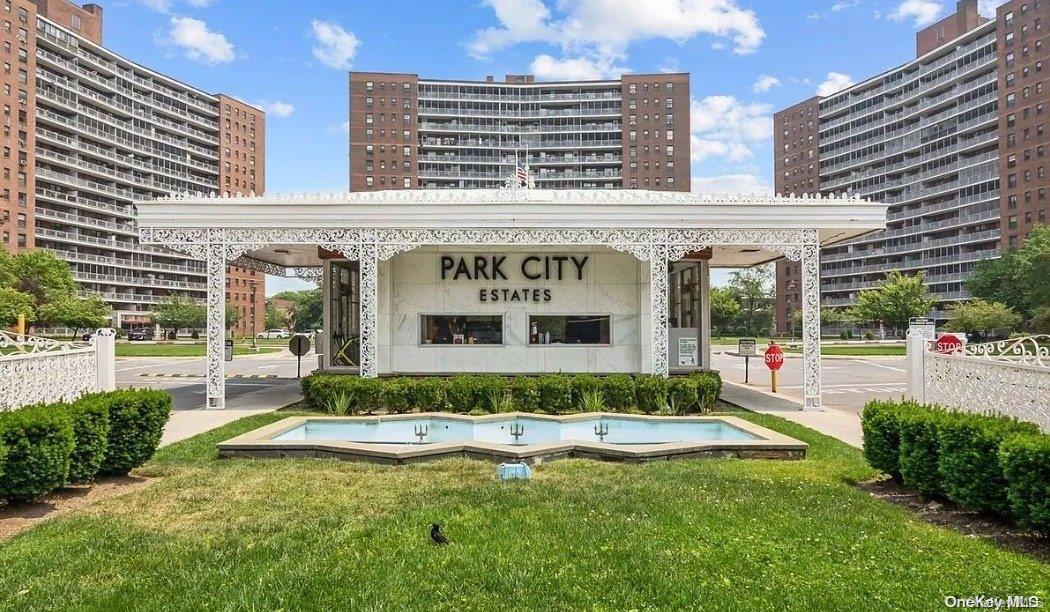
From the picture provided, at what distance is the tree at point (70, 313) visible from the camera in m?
53.5

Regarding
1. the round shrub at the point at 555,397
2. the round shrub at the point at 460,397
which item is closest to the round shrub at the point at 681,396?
the round shrub at the point at 555,397

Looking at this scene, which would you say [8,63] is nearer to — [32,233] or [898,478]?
[32,233]

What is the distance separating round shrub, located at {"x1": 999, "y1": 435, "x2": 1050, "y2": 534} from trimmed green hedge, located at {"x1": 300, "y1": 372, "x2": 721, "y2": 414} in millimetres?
8528

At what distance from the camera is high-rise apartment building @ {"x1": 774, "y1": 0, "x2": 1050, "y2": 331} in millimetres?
71062

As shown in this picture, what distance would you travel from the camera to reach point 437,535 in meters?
5.17

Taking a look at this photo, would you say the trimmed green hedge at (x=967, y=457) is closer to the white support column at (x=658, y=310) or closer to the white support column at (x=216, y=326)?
the white support column at (x=658, y=310)

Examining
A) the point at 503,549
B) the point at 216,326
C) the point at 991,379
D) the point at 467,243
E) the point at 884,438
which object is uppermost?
the point at 467,243

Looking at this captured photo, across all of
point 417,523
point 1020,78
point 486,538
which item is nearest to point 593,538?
point 486,538

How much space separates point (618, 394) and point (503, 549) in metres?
9.04

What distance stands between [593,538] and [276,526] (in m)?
2.76

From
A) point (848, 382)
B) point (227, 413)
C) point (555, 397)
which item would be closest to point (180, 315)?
point (227, 413)

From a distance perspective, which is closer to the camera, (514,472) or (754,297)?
(514,472)

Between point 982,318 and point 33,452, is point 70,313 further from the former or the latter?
point 982,318

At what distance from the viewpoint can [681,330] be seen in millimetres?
19266
